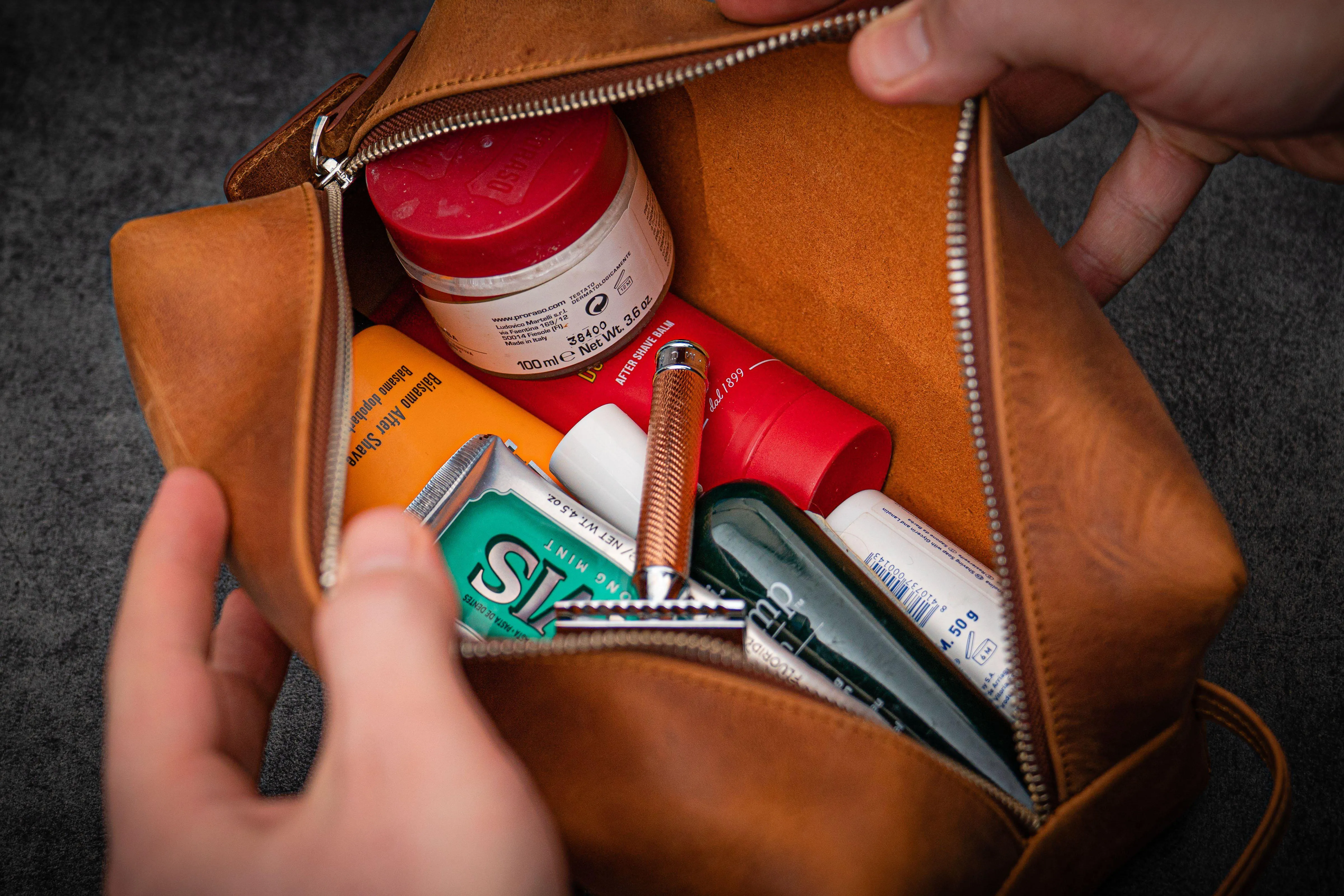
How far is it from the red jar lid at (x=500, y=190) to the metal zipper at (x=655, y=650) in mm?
211

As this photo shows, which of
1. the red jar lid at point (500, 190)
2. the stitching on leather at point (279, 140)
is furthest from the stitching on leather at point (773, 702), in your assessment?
the stitching on leather at point (279, 140)

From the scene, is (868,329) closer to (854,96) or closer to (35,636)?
(854,96)

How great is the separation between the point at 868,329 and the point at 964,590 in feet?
0.57

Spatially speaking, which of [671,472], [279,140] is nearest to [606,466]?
[671,472]

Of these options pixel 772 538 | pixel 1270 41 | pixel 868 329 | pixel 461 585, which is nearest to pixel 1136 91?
pixel 1270 41

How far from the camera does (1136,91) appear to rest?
439 millimetres

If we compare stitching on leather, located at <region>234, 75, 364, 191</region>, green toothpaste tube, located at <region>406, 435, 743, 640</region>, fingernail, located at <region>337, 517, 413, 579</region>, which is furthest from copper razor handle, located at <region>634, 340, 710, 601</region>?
stitching on leather, located at <region>234, 75, 364, 191</region>

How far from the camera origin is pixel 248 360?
1.28ft

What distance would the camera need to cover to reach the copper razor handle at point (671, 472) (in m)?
0.41

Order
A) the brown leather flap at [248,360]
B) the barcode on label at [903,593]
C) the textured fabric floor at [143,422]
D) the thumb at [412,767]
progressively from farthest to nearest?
1. the textured fabric floor at [143,422]
2. the barcode on label at [903,593]
3. the brown leather flap at [248,360]
4. the thumb at [412,767]

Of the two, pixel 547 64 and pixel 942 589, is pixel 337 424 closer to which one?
pixel 547 64

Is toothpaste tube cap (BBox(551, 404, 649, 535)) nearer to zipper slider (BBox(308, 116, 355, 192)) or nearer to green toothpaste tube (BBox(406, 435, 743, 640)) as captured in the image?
green toothpaste tube (BBox(406, 435, 743, 640))

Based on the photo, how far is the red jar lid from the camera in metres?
0.46

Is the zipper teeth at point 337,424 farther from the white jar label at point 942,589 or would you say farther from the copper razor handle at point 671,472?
the white jar label at point 942,589
